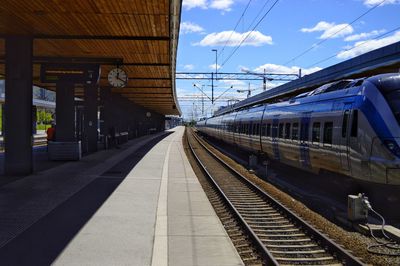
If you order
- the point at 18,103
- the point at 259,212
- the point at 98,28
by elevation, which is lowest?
the point at 259,212

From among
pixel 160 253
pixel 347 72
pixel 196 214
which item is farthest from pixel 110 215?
pixel 347 72

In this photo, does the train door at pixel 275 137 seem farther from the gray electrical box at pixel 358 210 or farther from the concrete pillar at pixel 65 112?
the gray electrical box at pixel 358 210

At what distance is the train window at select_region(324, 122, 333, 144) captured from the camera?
38.9ft

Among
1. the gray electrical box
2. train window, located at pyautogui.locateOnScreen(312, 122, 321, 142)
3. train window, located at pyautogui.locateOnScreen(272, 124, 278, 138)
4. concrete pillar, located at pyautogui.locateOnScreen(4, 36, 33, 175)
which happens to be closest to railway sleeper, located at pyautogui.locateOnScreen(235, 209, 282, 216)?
the gray electrical box

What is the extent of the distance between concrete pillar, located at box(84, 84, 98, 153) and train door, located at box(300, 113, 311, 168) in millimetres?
16074

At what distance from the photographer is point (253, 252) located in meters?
7.34

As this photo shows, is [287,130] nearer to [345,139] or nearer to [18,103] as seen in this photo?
[345,139]

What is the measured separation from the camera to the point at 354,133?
34.2ft

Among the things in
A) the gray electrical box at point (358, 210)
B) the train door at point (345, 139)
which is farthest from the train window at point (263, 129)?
the gray electrical box at point (358, 210)

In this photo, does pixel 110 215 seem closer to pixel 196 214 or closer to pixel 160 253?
pixel 196 214

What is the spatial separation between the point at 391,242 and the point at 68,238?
507 centimetres

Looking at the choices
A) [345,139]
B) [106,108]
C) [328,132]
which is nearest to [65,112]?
[106,108]

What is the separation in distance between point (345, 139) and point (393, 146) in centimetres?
152

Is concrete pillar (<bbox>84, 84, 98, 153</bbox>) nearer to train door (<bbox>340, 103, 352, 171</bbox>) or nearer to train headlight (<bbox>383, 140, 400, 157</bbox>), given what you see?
train door (<bbox>340, 103, 352, 171</bbox>)
